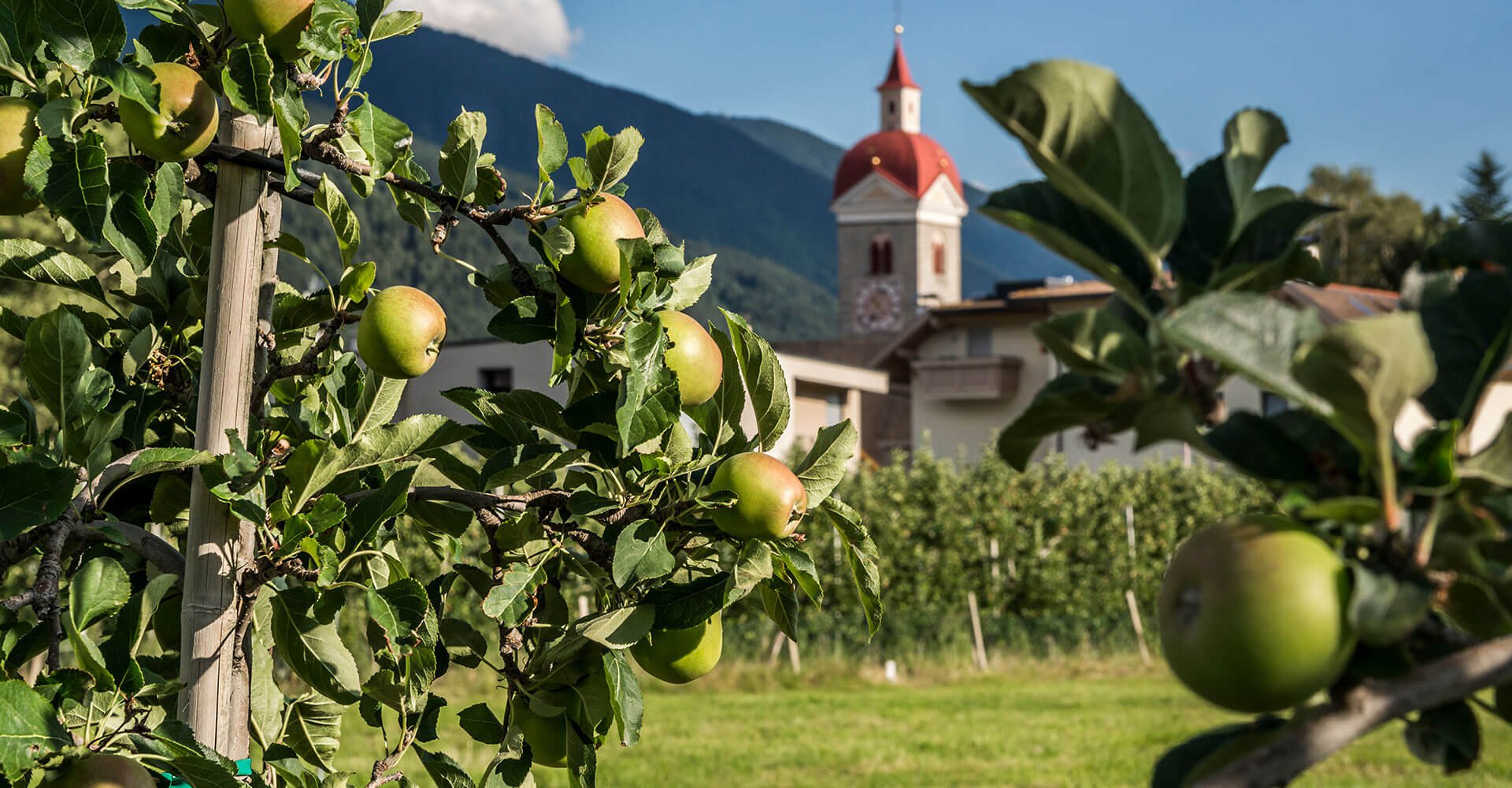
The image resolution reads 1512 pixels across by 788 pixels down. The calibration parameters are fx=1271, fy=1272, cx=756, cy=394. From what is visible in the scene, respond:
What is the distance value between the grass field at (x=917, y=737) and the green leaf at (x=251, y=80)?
527 centimetres

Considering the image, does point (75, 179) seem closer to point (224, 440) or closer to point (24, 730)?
point (224, 440)

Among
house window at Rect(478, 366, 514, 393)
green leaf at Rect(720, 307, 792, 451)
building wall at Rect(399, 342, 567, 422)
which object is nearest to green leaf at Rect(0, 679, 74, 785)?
green leaf at Rect(720, 307, 792, 451)

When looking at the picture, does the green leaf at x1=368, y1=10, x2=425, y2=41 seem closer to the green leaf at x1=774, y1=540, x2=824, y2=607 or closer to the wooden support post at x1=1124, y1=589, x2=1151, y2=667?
the green leaf at x1=774, y1=540, x2=824, y2=607

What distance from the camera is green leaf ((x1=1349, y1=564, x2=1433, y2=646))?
543 millimetres

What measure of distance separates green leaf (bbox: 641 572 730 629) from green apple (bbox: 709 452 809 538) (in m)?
0.06

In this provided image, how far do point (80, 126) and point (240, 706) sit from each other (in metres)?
0.65

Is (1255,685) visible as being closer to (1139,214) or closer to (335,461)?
(1139,214)

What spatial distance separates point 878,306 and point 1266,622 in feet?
171

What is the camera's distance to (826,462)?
1.46 metres


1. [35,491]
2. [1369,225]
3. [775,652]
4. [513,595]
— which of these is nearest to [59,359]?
[35,491]

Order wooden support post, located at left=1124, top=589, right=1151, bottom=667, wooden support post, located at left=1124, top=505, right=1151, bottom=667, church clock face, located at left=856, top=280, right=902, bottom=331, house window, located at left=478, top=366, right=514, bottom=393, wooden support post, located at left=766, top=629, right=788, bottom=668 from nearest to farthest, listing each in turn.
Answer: wooden support post, located at left=766, top=629, right=788, bottom=668 → wooden support post, located at left=1124, top=589, right=1151, bottom=667 → wooden support post, located at left=1124, top=505, right=1151, bottom=667 → house window, located at left=478, top=366, right=514, bottom=393 → church clock face, located at left=856, top=280, right=902, bottom=331

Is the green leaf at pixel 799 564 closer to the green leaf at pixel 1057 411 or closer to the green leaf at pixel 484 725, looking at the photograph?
the green leaf at pixel 484 725

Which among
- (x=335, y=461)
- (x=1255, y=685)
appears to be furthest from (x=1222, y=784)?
(x=335, y=461)

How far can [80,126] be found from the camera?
1.29 metres
